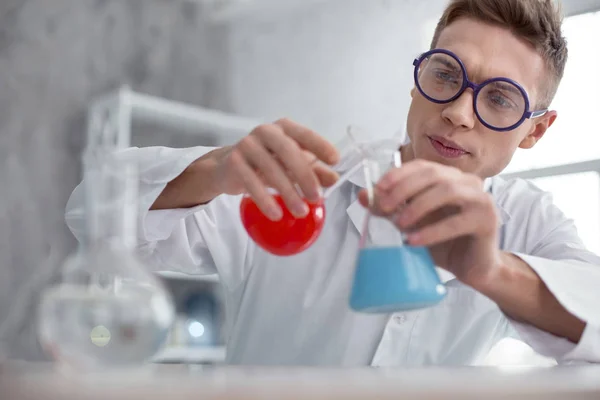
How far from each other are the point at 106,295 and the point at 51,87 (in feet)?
10.4

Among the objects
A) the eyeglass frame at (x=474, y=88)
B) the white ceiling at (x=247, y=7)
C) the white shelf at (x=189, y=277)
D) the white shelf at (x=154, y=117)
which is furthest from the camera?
the white ceiling at (x=247, y=7)

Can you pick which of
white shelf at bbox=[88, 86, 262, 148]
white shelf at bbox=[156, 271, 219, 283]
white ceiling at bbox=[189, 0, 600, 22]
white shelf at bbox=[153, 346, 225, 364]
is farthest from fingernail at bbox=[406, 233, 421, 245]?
white ceiling at bbox=[189, 0, 600, 22]

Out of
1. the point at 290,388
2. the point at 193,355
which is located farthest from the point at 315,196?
the point at 193,355

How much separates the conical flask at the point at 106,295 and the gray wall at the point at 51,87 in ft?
9.51

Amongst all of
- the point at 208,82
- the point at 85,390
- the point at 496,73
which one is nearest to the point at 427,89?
the point at 496,73

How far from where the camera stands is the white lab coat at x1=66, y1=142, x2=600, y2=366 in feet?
4.85

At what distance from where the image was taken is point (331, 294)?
1.55 m

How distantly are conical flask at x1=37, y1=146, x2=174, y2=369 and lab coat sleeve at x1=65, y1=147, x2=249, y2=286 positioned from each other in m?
0.39

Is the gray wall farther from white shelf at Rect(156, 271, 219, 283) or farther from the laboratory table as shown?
the laboratory table

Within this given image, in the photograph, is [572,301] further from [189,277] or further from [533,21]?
[189,277]

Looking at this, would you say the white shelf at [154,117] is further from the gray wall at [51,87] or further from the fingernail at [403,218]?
the fingernail at [403,218]

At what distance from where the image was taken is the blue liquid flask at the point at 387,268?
0.86 metres

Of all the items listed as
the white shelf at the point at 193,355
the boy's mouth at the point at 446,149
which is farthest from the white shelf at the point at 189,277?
the boy's mouth at the point at 446,149

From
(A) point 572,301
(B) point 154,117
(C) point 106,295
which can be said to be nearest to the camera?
(C) point 106,295
